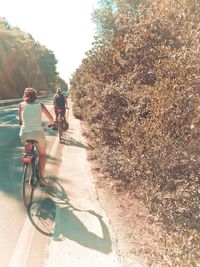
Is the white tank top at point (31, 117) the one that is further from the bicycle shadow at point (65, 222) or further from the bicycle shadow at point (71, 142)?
the bicycle shadow at point (71, 142)

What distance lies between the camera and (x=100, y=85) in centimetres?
895

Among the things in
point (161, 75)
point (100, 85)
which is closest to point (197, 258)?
point (161, 75)

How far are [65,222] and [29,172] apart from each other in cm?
133

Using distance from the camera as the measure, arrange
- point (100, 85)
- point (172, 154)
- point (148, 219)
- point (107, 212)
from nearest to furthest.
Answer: point (172, 154)
point (148, 219)
point (107, 212)
point (100, 85)

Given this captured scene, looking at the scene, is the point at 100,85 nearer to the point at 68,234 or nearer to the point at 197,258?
the point at 68,234

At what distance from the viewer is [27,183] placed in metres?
6.54

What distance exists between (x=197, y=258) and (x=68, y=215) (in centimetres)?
300

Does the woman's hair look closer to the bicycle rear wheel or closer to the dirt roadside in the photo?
the bicycle rear wheel

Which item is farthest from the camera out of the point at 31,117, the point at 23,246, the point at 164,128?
the point at 31,117

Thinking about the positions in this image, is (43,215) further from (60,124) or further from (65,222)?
(60,124)

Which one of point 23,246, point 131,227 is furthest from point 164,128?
point 23,246

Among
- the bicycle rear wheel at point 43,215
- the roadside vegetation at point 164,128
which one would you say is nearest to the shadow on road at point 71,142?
the roadside vegetation at point 164,128

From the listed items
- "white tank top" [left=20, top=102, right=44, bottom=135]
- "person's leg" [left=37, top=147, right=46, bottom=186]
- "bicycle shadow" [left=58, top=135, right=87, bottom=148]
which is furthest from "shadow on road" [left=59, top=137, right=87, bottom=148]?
"white tank top" [left=20, top=102, right=44, bottom=135]

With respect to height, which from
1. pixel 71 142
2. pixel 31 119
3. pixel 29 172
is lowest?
pixel 71 142
